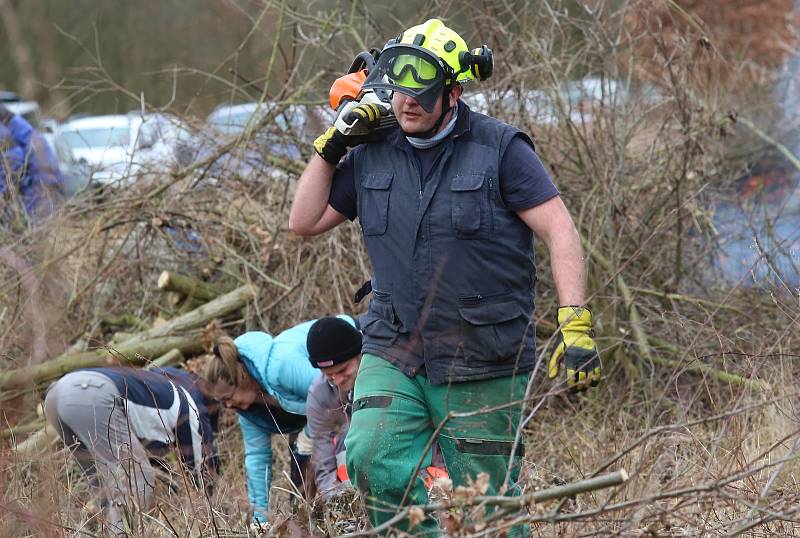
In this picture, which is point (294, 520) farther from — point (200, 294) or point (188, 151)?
point (188, 151)

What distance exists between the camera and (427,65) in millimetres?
3621

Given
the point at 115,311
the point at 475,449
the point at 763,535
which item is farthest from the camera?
the point at 115,311

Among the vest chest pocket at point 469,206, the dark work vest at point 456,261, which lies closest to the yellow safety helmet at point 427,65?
the dark work vest at point 456,261

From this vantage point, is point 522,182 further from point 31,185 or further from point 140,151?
point 31,185

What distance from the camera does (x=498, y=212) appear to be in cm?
359

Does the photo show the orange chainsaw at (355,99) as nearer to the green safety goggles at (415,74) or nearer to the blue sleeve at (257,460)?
the green safety goggles at (415,74)

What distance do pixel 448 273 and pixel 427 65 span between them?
75cm

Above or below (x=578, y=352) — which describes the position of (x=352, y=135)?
above

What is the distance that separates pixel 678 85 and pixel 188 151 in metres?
3.39

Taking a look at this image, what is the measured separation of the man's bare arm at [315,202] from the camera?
3912mm

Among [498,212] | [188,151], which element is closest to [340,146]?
[498,212]

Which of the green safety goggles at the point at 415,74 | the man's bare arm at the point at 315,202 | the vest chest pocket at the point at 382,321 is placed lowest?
the vest chest pocket at the point at 382,321

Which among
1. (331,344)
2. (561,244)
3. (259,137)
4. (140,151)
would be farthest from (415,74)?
(140,151)

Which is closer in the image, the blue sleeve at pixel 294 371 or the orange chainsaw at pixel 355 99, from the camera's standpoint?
the orange chainsaw at pixel 355 99
